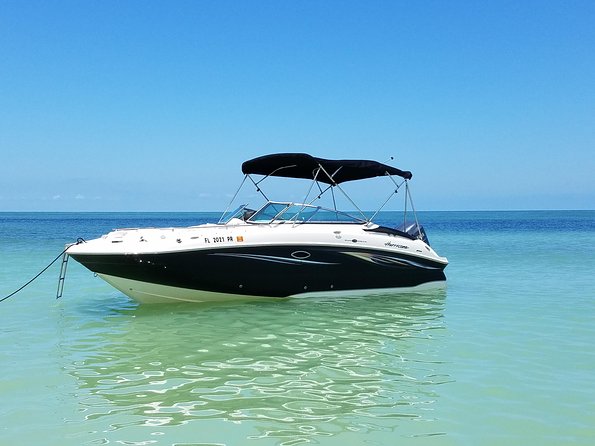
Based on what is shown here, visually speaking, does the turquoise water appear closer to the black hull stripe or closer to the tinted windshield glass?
the black hull stripe

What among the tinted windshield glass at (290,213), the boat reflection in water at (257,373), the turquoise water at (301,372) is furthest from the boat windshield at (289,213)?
the boat reflection in water at (257,373)

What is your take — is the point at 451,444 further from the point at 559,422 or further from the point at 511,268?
the point at 511,268

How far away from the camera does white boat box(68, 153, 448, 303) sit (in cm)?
995

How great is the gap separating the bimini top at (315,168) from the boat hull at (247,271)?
178cm

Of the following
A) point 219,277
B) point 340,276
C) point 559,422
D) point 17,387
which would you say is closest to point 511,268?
point 340,276

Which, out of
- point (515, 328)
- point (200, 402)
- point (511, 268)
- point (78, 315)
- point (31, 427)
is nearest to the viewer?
point (31, 427)

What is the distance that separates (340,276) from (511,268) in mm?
9820

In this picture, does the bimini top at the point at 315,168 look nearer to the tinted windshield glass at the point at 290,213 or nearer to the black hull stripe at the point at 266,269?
the tinted windshield glass at the point at 290,213

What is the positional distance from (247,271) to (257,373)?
4.29 metres

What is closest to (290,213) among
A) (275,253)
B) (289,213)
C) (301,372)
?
(289,213)

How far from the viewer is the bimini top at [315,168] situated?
11383 millimetres

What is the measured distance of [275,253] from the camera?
34.8 ft

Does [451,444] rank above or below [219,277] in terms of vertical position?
below

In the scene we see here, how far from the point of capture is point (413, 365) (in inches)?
266
